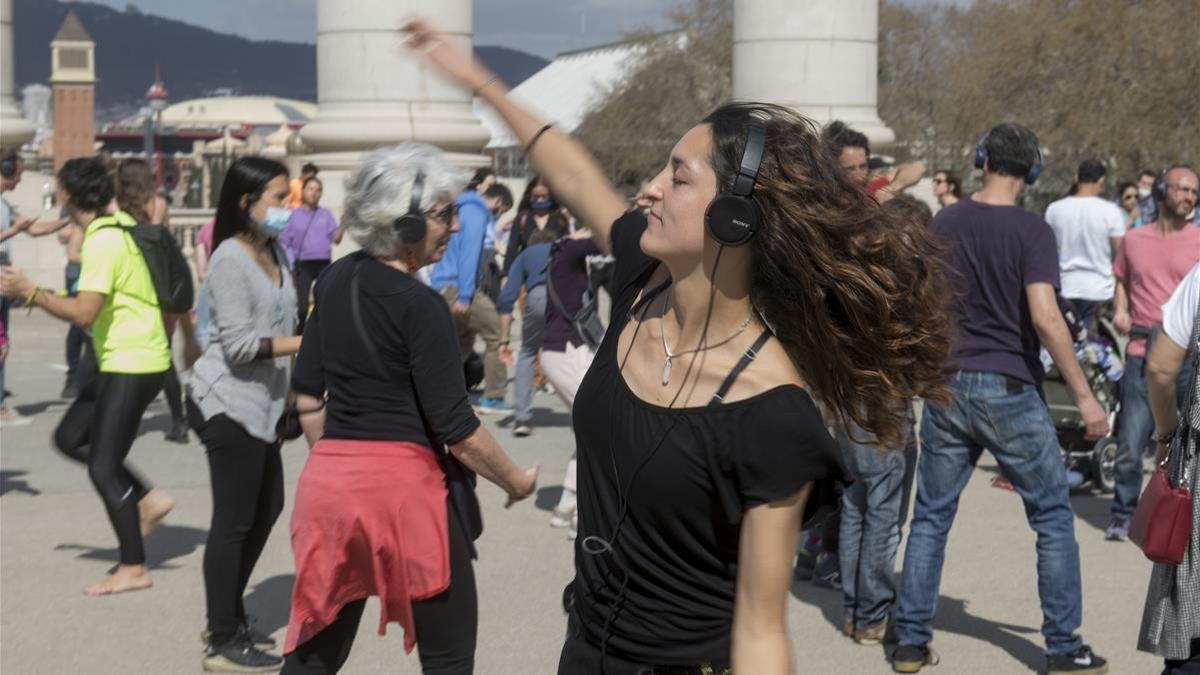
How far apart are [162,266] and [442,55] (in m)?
3.83

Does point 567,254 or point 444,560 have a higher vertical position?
point 567,254

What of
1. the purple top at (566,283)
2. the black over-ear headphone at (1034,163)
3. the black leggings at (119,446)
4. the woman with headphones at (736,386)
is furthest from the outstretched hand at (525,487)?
the purple top at (566,283)

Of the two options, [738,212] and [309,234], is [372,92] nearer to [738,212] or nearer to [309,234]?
[309,234]

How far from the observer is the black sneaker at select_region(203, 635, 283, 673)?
246 inches

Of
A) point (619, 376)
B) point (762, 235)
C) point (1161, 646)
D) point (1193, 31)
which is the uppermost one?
point (1193, 31)

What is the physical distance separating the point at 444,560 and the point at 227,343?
1941 mm

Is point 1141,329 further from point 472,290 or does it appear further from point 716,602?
point 716,602

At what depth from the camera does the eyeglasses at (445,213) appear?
4789 millimetres

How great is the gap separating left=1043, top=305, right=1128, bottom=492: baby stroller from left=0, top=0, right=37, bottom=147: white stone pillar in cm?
1383

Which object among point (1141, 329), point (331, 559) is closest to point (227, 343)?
point (331, 559)

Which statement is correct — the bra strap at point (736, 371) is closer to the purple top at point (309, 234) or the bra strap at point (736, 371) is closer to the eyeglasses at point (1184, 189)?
the eyeglasses at point (1184, 189)

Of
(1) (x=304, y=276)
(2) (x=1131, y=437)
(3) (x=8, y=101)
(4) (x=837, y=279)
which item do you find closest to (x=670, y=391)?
(4) (x=837, y=279)

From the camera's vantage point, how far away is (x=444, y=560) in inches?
182

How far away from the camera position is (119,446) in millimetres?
7227
